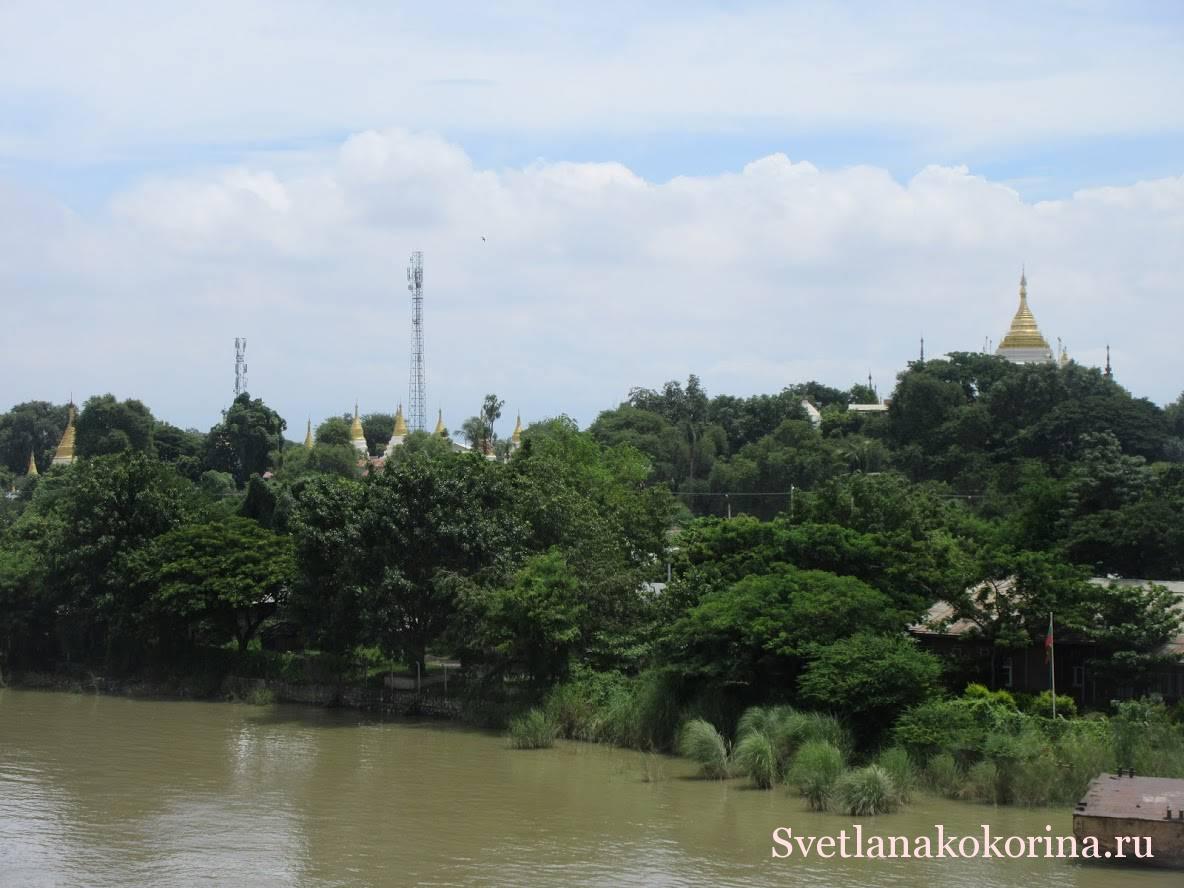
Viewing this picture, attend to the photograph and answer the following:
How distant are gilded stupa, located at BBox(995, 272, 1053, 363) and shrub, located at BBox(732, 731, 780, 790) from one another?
6382cm

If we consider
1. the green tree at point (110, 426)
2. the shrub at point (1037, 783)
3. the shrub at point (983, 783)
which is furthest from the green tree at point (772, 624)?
the green tree at point (110, 426)

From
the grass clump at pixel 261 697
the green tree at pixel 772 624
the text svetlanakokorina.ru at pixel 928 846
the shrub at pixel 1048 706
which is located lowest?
the text svetlanakokorina.ru at pixel 928 846

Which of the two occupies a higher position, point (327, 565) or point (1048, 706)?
point (327, 565)

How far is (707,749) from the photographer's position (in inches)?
937

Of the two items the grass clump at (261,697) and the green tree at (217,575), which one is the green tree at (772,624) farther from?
the green tree at (217,575)

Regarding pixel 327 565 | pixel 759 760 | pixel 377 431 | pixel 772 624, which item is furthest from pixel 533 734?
pixel 377 431

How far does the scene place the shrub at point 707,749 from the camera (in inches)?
931

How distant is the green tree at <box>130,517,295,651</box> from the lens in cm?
3328

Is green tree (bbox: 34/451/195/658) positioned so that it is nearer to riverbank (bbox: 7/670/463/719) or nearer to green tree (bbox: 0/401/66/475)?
riverbank (bbox: 7/670/463/719)

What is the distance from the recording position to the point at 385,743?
2786cm

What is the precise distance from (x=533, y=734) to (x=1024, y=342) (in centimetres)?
6330

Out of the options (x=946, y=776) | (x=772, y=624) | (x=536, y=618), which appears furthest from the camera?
(x=536, y=618)

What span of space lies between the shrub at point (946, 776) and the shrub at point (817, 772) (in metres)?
1.46

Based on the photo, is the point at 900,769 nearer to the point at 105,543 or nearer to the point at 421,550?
the point at 421,550
